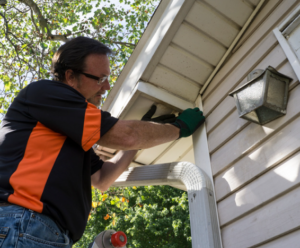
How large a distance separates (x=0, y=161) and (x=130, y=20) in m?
9.77

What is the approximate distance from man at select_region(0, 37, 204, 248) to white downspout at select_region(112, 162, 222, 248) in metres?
0.41

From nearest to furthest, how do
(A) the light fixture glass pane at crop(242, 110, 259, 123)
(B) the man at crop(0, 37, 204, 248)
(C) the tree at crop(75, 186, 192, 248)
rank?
(B) the man at crop(0, 37, 204, 248) < (A) the light fixture glass pane at crop(242, 110, 259, 123) < (C) the tree at crop(75, 186, 192, 248)

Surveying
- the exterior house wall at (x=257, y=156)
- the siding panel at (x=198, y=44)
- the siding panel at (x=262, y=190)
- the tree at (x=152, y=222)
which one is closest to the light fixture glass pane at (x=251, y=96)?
the exterior house wall at (x=257, y=156)

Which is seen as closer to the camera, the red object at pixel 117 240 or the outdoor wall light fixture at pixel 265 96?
the outdoor wall light fixture at pixel 265 96

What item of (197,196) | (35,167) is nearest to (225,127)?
(197,196)

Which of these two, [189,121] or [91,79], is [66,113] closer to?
[91,79]

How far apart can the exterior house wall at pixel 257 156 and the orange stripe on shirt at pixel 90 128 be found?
0.94m

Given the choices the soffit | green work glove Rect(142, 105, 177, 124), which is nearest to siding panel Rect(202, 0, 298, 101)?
the soffit

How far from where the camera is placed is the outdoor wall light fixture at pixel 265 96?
1.59 meters

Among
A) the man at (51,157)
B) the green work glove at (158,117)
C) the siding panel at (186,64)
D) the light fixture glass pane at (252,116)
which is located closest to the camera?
the man at (51,157)

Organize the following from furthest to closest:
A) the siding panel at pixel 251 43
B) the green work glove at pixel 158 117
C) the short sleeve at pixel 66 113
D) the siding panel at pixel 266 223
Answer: the green work glove at pixel 158 117, the siding panel at pixel 251 43, the short sleeve at pixel 66 113, the siding panel at pixel 266 223

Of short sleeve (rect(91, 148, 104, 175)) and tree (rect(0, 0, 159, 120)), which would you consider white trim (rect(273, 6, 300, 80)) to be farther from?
tree (rect(0, 0, 159, 120))

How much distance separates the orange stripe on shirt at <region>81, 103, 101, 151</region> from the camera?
150 centimetres

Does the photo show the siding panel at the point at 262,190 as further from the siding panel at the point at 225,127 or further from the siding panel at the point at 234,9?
the siding panel at the point at 234,9
